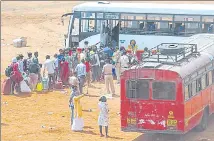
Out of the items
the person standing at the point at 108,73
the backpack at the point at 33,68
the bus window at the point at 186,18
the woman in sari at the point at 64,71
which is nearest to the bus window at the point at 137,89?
the person standing at the point at 108,73

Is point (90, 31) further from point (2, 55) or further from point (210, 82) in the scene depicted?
point (210, 82)

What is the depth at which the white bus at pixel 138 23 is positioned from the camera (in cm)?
3347

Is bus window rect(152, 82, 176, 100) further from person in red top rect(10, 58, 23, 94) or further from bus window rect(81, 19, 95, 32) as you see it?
bus window rect(81, 19, 95, 32)

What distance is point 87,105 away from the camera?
2711cm

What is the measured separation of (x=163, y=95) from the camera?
21.0 meters

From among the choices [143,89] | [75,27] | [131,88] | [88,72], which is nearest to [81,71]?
[88,72]

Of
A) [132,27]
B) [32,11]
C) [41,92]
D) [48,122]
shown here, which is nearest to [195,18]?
[132,27]

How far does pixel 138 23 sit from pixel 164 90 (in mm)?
13705

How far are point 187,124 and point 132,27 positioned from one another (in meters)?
13.9

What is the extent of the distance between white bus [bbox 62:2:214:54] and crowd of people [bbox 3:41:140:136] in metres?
2.84

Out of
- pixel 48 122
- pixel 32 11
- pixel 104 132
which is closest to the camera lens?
pixel 104 132

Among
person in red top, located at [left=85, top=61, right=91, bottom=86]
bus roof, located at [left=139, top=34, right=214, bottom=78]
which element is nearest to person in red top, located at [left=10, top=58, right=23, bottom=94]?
person in red top, located at [left=85, top=61, right=91, bottom=86]

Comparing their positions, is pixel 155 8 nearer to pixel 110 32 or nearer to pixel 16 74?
pixel 110 32

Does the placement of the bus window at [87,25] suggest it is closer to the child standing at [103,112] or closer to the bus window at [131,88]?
the child standing at [103,112]
